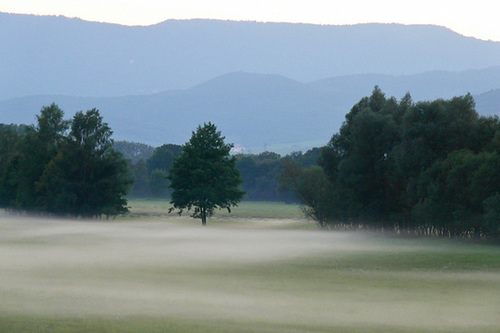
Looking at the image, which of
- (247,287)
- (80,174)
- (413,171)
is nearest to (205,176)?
(80,174)

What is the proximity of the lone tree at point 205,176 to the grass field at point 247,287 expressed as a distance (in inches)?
1209

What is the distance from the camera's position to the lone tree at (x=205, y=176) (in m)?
87.0

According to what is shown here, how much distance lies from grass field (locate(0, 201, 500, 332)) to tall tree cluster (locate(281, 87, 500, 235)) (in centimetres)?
526

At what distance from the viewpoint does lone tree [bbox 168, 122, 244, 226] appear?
3425 inches

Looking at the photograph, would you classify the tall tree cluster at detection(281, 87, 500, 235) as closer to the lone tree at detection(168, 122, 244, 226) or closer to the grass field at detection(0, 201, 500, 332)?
the grass field at detection(0, 201, 500, 332)

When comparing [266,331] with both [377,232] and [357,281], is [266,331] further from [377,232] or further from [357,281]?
[377,232]

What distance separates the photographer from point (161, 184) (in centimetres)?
19425

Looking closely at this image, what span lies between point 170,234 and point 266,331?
52.0 m

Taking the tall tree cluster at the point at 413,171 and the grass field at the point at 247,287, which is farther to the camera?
the tall tree cluster at the point at 413,171

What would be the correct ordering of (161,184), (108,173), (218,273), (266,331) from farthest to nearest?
(161,184)
(108,173)
(218,273)
(266,331)

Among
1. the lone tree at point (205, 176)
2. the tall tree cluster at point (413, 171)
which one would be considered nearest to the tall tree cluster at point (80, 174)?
the lone tree at point (205, 176)

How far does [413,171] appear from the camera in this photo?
66.6 m

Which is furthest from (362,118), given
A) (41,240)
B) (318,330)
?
(318,330)

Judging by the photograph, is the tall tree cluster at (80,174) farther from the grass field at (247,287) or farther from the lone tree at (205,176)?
the grass field at (247,287)
